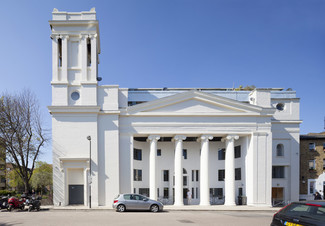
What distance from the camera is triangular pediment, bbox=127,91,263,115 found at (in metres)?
24.6

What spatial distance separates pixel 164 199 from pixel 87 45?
18476mm

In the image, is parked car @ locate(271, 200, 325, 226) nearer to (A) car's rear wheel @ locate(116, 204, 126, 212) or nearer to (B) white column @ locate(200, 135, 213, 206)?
(A) car's rear wheel @ locate(116, 204, 126, 212)

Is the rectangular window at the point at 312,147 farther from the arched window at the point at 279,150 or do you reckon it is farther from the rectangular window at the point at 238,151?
the rectangular window at the point at 238,151

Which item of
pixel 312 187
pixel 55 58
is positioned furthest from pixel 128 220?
pixel 312 187

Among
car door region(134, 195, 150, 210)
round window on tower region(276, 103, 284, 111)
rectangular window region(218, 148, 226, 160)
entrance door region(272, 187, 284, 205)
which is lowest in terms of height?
entrance door region(272, 187, 284, 205)

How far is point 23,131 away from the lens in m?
26.0

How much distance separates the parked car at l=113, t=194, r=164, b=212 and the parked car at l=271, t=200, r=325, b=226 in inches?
493

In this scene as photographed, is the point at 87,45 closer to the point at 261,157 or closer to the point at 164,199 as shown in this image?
the point at 164,199

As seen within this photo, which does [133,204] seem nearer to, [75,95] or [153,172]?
[153,172]

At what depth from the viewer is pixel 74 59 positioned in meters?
25.0

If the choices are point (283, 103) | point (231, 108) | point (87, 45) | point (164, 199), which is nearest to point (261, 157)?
point (231, 108)

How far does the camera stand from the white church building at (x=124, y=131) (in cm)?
2325

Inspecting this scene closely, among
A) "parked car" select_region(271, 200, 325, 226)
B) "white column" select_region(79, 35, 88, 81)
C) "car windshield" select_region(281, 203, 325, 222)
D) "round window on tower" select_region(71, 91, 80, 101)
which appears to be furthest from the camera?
"white column" select_region(79, 35, 88, 81)

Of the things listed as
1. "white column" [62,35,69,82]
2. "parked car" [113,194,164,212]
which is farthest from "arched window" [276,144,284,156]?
"white column" [62,35,69,82]
